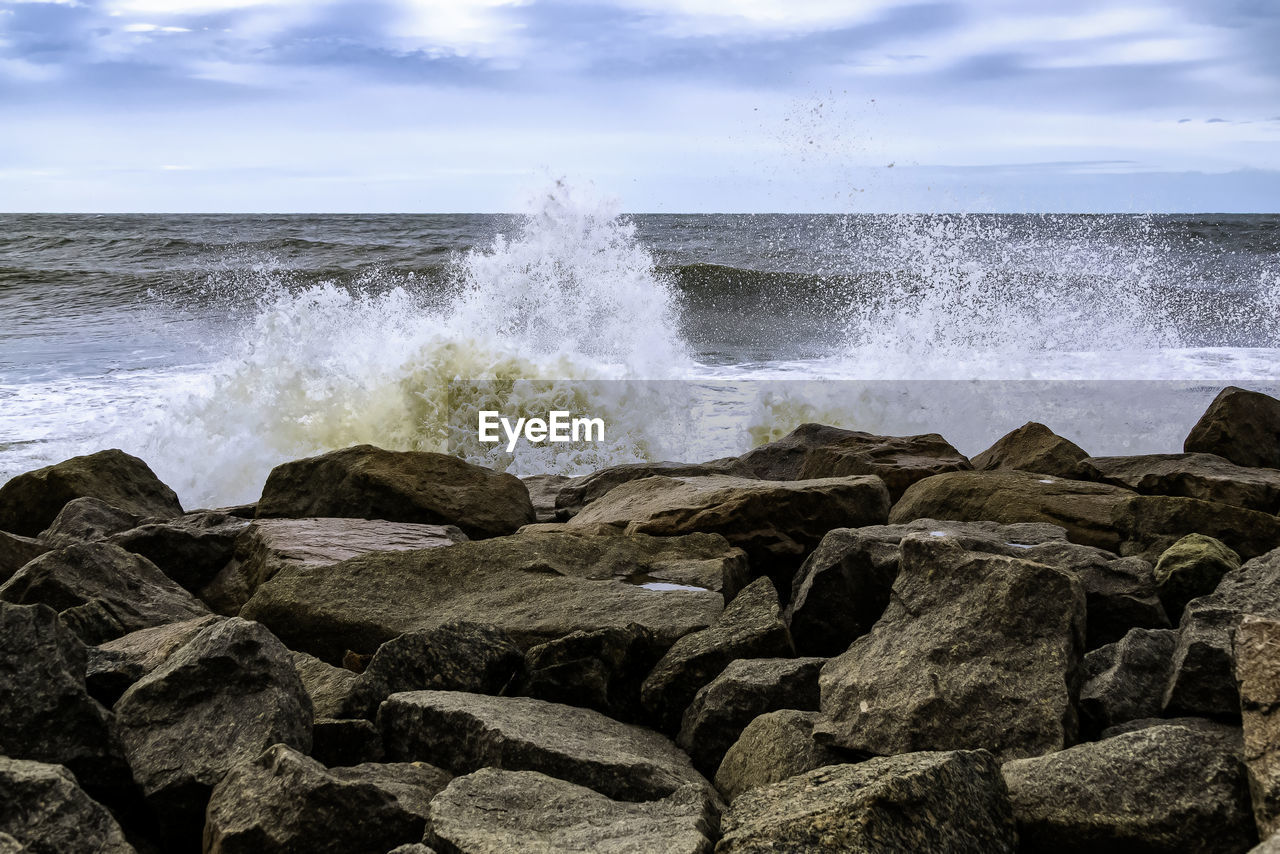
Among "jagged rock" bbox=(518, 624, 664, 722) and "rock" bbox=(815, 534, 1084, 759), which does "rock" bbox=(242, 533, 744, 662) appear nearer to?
"jagged rock" bbox=(518, 624, 664, 722)

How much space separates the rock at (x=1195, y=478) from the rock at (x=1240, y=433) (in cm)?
39

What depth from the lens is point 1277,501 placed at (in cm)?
346

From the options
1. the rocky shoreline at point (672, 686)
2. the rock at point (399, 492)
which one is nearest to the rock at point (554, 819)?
the rocky shoreline at point (672, 686)

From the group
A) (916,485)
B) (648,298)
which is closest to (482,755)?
(916,485)

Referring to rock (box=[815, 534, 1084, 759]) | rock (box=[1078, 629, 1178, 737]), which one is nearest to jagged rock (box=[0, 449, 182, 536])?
rock (box=[815, 534, 1084, 759])

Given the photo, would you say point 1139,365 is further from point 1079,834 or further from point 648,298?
point 1079,834

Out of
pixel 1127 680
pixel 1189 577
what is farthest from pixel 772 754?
pixel 1189 577

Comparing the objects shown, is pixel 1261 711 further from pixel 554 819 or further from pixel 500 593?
pixel 500 593

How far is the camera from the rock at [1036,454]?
166 inches

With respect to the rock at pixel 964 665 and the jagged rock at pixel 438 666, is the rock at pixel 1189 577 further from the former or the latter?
the jagged rock at pixel 438 666

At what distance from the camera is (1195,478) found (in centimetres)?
360

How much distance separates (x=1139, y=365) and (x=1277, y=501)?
6788 millimetres

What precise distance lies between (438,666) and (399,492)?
1.84 metres
